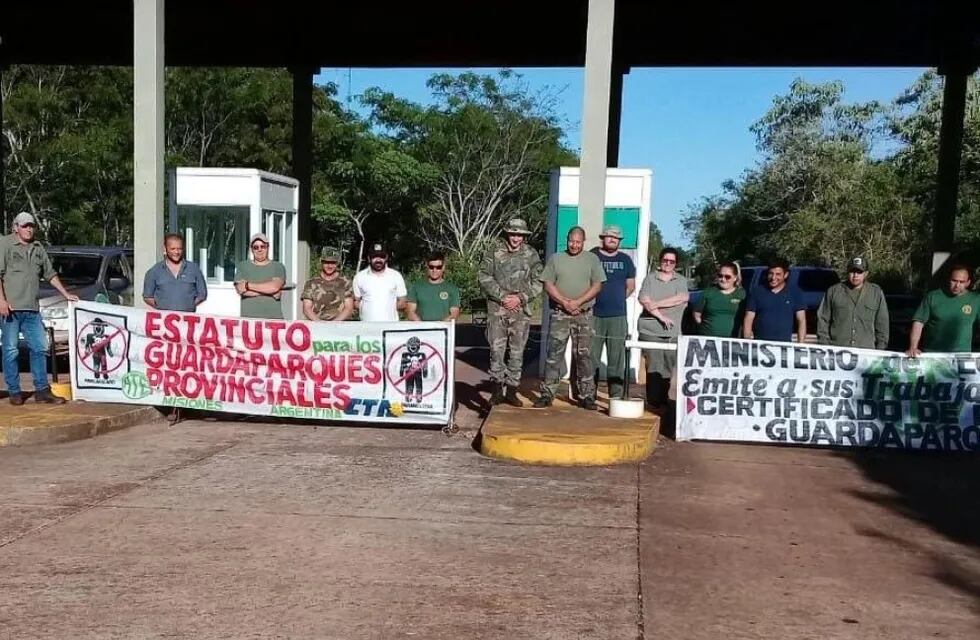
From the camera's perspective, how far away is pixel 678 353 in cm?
866

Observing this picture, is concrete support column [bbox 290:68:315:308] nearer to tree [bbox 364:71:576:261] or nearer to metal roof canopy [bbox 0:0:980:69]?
metal roof canopy [bbox 0:0:980:69]

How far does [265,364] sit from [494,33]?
9.54m

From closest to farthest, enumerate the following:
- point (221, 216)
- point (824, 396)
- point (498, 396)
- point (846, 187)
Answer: point (824, 396)
point (498, 396)
point (221, 216)
point (846, 187)

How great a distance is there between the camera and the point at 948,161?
17.1m

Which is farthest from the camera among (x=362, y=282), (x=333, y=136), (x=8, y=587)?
(x=333, y=136)

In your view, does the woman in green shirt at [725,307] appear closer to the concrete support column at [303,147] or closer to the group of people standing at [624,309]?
the group of people standing at [624,309]

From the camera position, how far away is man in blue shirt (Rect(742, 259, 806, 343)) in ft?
29.7

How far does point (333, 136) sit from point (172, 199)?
21211 mm

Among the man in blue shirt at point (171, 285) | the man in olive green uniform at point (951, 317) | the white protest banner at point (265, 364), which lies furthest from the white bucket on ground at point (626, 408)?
the man in blue shirt at point (171, 285)

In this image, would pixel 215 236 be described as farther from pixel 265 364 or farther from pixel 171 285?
pixel 265 364

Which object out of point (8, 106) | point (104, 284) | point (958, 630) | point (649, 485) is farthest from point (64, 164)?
point (958, 630)

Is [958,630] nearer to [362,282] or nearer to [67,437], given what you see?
[362,282]

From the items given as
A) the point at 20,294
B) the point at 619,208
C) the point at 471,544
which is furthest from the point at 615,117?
the point at 471,544

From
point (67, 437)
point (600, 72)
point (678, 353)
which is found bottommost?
point (67, 437)
